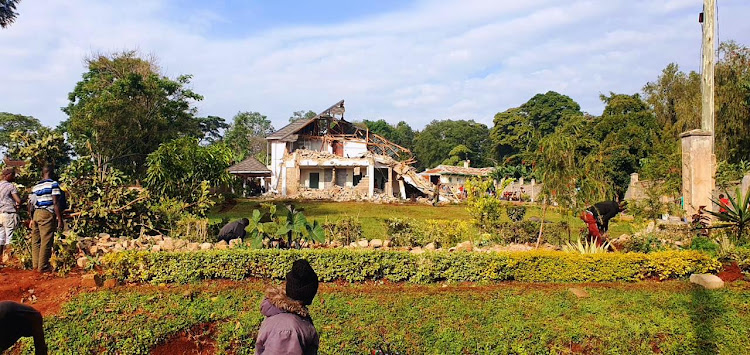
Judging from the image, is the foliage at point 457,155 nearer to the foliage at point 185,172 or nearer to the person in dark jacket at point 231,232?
the foliage at point 185,172

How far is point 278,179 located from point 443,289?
112 ft

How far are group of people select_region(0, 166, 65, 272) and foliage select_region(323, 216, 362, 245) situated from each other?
17.5 ft

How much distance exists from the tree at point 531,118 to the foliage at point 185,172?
51970 mm

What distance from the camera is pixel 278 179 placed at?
41.9 metres

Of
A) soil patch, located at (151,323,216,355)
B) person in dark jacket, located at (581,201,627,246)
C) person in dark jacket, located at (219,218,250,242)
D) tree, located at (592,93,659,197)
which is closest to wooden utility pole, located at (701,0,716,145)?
person in dark jacket, located at (581,201,627,246)

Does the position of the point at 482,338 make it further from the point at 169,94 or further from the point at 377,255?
the point at 169,94

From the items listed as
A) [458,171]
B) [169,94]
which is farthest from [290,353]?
[458,171]

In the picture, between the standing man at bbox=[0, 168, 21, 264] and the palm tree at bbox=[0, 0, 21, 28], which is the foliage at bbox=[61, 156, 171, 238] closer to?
the standing man at bbox=[0, 168, 21, 264]

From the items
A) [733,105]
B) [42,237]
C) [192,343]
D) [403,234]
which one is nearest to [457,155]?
[733,105]

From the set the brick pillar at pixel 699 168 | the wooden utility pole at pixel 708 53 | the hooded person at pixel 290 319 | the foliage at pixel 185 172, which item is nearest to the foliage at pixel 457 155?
the wooden utility pole at pixel 708 53

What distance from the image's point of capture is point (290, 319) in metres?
3.79

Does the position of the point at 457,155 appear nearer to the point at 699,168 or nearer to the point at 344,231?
the point at 699,168

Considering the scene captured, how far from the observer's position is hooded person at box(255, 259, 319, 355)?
371cm

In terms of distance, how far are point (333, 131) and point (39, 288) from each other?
37.2m
